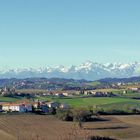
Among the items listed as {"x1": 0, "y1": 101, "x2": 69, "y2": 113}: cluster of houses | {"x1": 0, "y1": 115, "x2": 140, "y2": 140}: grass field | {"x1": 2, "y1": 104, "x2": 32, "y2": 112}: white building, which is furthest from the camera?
{"x1": 2, "y1": 104, "x2": 32, "y2": 112}: white building

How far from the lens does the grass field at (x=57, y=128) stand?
65625mm

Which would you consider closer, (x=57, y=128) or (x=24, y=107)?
(x=57, y=128)

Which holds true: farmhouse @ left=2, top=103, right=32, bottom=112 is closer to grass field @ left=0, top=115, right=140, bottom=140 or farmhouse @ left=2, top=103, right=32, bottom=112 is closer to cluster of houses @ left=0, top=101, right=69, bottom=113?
cluster of houses @ left=0, top=101, right=69, bottom=113

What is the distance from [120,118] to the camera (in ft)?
297

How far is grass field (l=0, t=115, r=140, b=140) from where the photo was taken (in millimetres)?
65625

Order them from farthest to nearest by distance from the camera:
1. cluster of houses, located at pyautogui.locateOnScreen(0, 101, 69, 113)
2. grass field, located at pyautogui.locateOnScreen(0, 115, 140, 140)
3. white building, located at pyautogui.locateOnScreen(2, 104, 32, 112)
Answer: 1. white building, located at pyautogui.locateOnScreen(2, 104, 32, 112)
2. cluster of houses, located at pyautogui.locateOnScreen(0, 101, 69, 113)
3. grass field, located at pyautogui.locateOnScreen(0, 115, 140, 140)

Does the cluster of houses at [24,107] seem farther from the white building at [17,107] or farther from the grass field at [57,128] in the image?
the grass field at [57,128]

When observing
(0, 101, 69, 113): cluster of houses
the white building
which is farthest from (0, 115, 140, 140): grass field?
the white building

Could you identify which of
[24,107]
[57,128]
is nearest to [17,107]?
[24,107]

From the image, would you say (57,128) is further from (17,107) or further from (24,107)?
(17,107)

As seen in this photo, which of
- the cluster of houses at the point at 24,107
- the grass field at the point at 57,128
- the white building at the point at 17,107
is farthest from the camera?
the white building at the point at 17,107

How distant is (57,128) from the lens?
7388 cm

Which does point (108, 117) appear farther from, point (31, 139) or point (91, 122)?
point (31, 139)

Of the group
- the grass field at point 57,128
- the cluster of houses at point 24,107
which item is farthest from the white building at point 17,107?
the grass field at point 57,128
